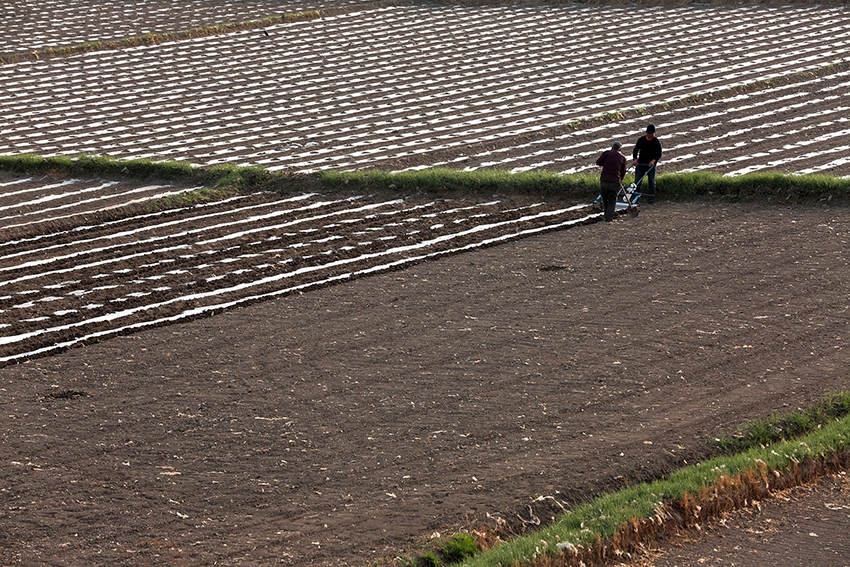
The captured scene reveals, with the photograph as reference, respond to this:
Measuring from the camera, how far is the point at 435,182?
60.4 ft

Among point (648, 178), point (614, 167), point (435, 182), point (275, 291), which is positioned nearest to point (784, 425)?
point (275, 291)

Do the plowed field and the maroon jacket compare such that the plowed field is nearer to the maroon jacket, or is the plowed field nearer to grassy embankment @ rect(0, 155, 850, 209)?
grassy embankment @ rect(0, 155, 850, 209)

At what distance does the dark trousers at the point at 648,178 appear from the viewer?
1716cm

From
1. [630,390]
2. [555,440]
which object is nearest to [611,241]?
[630,390]

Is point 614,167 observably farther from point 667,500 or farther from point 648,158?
point 667,500

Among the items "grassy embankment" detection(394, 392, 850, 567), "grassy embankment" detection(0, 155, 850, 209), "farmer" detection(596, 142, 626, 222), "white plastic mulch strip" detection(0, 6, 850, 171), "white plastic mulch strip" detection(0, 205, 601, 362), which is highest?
"white plastic mulch strip" detection(0, 6, 850, 171)

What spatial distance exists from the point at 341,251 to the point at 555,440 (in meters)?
6.87

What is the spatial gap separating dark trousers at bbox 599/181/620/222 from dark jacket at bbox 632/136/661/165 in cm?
158

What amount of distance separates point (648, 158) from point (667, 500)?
10602 mm

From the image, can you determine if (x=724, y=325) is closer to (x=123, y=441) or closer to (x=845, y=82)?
(x=123, y=441)

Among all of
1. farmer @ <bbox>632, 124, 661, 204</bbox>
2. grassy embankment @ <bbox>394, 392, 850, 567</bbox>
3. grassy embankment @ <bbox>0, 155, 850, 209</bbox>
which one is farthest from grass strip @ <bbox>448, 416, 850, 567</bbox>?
farmer @ <bbox>632, 124, 661, 204</bbox>

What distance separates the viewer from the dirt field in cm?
806

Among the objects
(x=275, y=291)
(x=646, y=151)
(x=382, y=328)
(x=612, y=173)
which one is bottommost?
(x=382, y=328)

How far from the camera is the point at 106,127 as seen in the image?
24547 mm
